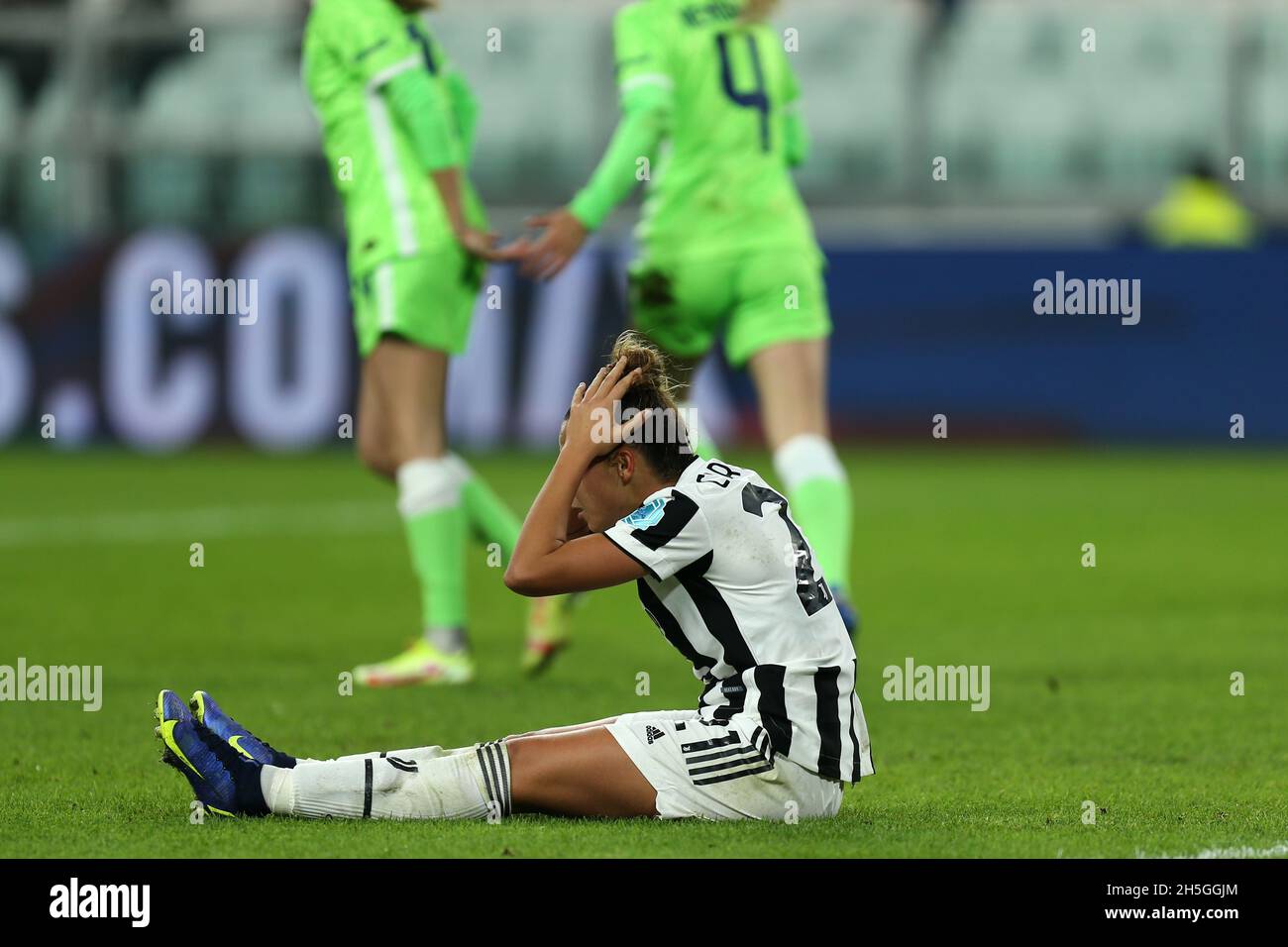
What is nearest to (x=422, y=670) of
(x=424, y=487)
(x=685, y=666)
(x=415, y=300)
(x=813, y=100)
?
(x=424, y=487)

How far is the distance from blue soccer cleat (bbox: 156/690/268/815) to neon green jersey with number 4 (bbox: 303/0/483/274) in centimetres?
282

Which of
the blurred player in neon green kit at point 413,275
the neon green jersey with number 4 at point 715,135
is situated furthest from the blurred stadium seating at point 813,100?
the blurred player in neon green kit at point 413,275

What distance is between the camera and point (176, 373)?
1577cm

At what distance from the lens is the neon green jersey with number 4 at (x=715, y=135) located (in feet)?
24.7

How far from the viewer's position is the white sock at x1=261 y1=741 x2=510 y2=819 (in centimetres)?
464

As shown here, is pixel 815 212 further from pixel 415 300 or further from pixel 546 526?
pixel 546 526

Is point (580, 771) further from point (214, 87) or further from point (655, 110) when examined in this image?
point (214, 87)

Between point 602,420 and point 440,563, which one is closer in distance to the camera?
point 602,420

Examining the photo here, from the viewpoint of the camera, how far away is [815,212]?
18.3 meters

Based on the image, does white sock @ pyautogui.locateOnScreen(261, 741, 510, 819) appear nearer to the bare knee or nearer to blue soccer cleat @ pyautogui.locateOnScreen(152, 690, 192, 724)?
blue soccer cleat @ pyautogui.locateOnScreen(152, 690, 192, 724)

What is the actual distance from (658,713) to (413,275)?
9.37 feet

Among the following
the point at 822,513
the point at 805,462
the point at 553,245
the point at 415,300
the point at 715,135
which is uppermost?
the point at 715,135

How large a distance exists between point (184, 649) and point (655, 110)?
2.46 meters
